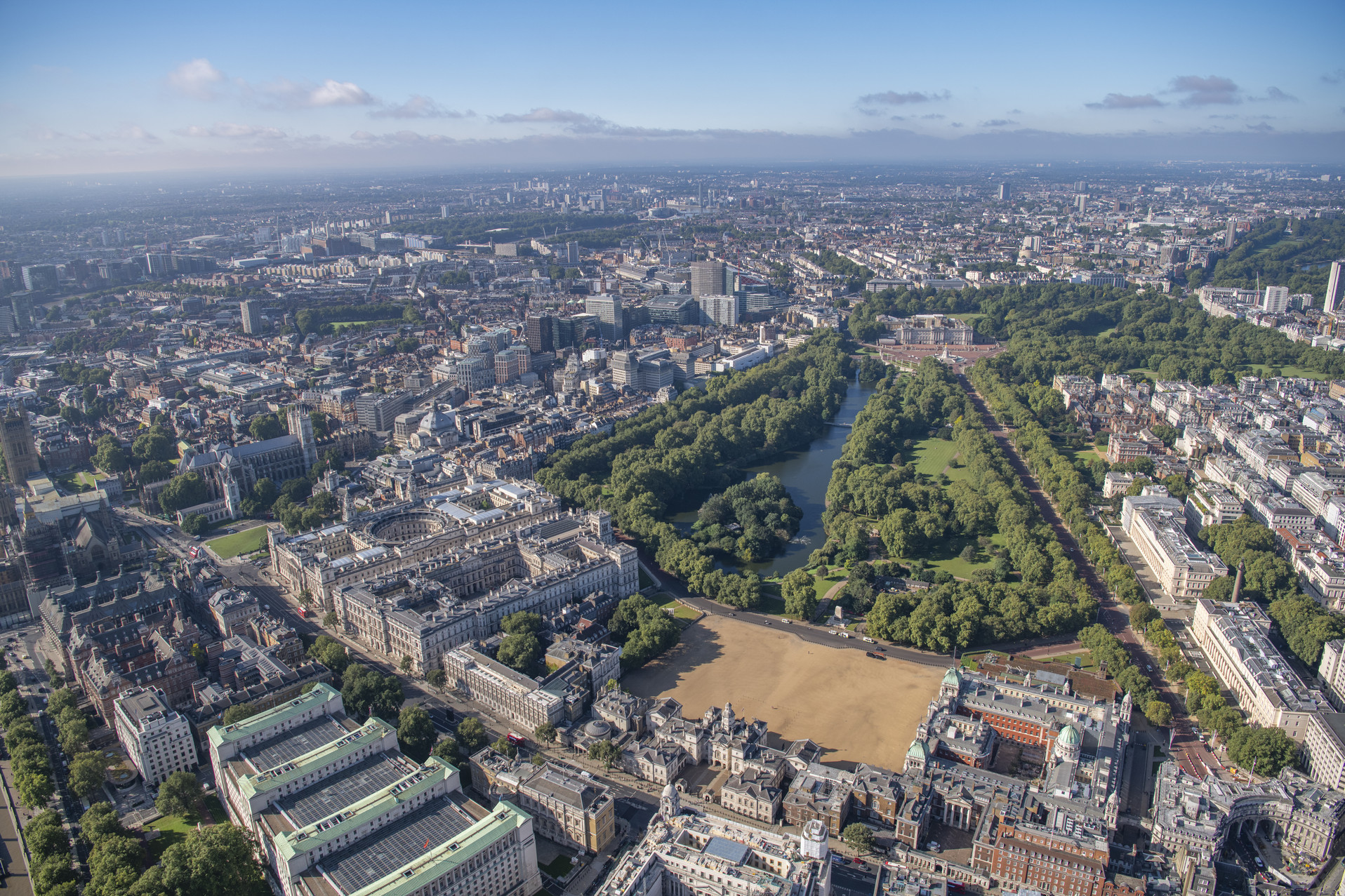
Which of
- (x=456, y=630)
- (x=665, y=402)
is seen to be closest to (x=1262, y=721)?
(x=456, y=630)

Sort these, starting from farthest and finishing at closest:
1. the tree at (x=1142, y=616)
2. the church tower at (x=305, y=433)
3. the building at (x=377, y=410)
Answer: the building at (x=377, y=410) → the church tower at (x=305, y=433) → the tree at (x=1142, y=616)

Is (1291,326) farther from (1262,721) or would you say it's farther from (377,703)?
(377,703)

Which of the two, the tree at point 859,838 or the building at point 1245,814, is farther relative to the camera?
the tree at point 859,838

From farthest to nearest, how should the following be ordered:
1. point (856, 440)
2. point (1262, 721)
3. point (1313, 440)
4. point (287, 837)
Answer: point (856, 440)
point (1313, 440)
point (1262, 721)
point (287, 837)

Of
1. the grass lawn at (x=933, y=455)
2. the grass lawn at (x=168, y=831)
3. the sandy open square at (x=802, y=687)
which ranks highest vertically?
the grass lawn at (x=933, y=455)

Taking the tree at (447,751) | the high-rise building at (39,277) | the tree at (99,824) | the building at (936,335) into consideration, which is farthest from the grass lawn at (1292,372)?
the high-rise building at (39,277)

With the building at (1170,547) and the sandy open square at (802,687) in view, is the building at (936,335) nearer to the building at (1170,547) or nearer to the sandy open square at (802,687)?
the building at (1170,547)

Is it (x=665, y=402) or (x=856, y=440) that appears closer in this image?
(x=856, y=440)

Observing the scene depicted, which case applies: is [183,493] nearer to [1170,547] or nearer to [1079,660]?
[1079,660]
